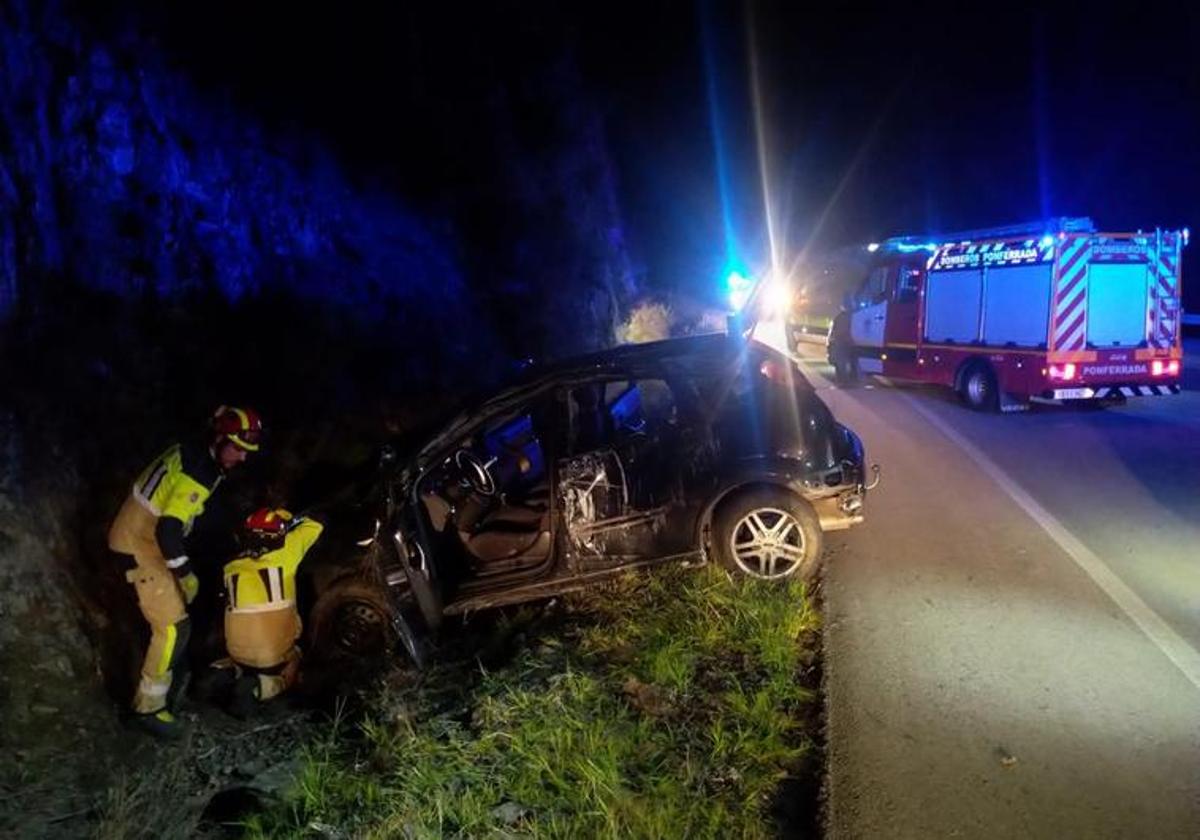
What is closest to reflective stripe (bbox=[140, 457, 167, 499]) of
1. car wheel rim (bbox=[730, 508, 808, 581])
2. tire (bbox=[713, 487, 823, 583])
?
tire (bbox=[713, 487, 823, 583])

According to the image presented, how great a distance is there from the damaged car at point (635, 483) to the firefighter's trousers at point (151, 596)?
0.80m

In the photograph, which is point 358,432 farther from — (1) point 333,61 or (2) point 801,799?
(2) point 801,799

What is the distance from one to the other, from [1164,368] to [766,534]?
8.16 m

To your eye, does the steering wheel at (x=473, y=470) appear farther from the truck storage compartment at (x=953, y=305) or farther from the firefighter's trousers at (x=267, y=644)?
the truck storage compartment at (x=953, y=305)

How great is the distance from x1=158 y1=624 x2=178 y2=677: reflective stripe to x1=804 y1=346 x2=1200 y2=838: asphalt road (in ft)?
10.9

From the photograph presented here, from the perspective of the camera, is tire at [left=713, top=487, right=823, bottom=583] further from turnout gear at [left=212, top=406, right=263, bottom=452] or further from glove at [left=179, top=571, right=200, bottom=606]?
glove at [left=179, top=571, right=200, bottom=606]

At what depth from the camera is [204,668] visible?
4.95 m

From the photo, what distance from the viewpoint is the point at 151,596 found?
431cm

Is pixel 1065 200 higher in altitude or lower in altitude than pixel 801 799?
higher

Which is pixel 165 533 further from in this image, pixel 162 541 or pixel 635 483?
pixel 635 483

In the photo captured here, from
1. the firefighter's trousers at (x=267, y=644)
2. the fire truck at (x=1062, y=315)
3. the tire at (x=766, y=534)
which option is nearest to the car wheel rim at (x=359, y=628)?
the firefighter's trousers at (x=267, y=644)

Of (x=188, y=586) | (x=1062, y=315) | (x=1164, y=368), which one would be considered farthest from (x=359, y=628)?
(x=1164, y=368)

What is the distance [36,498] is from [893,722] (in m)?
4.34

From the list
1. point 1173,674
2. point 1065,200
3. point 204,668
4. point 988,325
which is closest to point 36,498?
point 204,668
